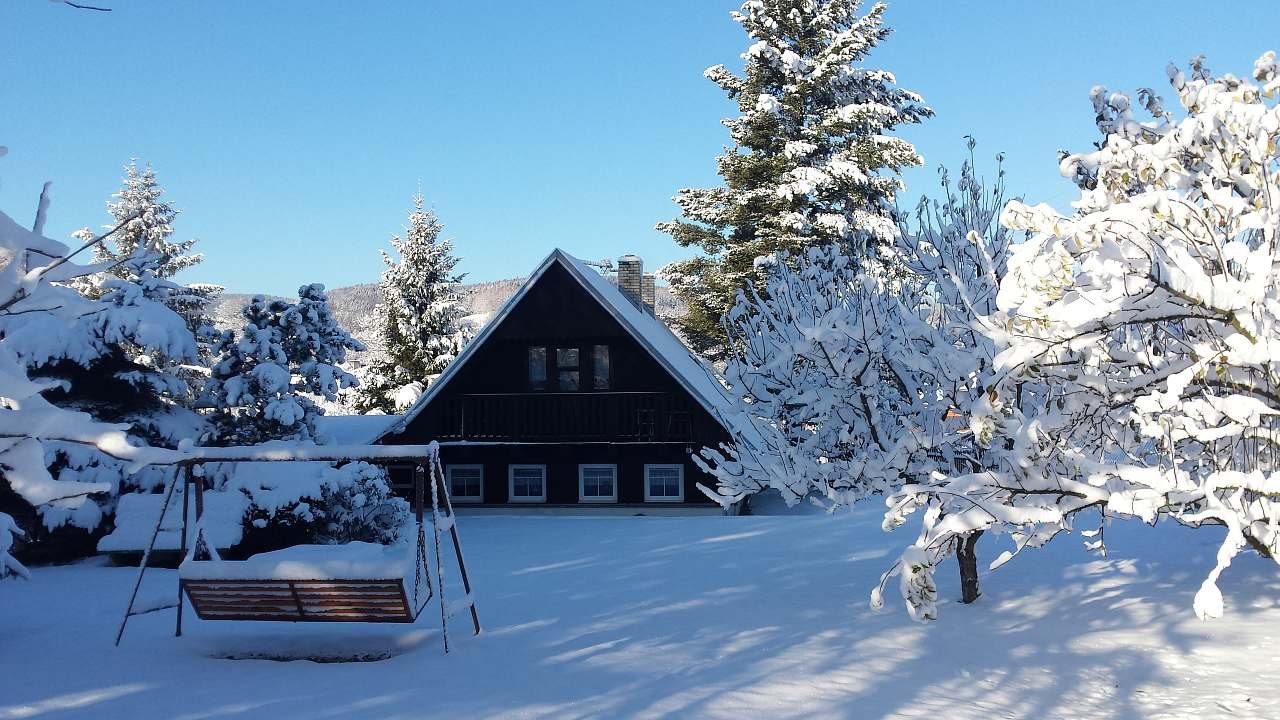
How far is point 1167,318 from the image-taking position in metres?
5.46

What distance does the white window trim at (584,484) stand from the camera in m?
21.5

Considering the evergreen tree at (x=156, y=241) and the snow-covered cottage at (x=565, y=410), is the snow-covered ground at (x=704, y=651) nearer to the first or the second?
the snow-covered cottage at (x=565, y=410)

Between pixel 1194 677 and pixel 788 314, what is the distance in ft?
18.7

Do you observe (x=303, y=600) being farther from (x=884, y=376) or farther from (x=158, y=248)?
(x=158, y=248)

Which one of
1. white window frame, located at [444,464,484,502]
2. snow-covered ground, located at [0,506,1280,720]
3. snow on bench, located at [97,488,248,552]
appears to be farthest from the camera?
white window frame, located at [444,464,484,502]

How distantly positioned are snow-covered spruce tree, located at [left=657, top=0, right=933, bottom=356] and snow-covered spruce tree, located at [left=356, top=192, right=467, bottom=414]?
32.8 ft

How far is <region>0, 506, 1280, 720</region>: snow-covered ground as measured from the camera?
7328 millimetres

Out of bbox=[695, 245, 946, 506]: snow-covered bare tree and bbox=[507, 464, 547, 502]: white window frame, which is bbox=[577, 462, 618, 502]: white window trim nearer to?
bbox=[507, 464, 547, 502]: white window frame

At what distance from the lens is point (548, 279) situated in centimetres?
2116

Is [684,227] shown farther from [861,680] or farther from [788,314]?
[861,680]

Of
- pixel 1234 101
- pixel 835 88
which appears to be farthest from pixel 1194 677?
pixel 835 88

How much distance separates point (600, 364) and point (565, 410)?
4.40 ft

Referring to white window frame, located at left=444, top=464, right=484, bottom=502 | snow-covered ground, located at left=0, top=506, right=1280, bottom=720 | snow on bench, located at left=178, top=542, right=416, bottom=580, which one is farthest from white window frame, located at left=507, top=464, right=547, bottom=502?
snow on bench, located at left=178, top=542, right=416, bottom=580

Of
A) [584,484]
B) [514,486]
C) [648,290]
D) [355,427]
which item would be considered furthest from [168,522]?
[648,290]
